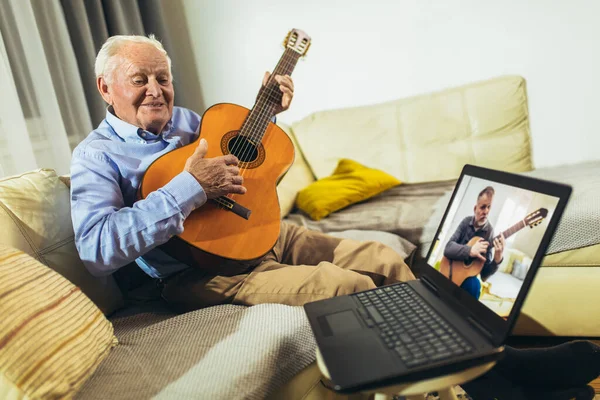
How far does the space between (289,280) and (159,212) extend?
1.17ft

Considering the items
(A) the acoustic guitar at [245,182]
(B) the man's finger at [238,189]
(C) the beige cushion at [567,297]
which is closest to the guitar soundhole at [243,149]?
(A) the acoustic guitar at [245,182]

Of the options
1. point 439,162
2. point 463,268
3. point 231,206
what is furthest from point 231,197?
point 439,162

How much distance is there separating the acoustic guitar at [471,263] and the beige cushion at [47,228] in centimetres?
86

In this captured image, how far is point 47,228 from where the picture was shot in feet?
3.39

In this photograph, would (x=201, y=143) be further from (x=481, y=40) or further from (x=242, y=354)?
(x=481, y=40)

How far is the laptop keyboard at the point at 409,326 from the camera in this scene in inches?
24.0

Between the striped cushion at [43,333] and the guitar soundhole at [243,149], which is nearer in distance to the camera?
the striped cushion at [43,333]

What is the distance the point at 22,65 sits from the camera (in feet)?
5.48

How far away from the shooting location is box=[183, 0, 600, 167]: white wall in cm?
211

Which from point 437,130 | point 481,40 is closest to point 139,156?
point 437,130

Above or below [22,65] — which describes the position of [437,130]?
below

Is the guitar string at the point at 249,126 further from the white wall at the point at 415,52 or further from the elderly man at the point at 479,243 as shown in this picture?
the white wall at the point at 415,52

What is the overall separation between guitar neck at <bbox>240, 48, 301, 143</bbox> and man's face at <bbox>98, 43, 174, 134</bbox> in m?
0.25

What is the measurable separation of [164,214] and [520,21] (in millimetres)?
2105
